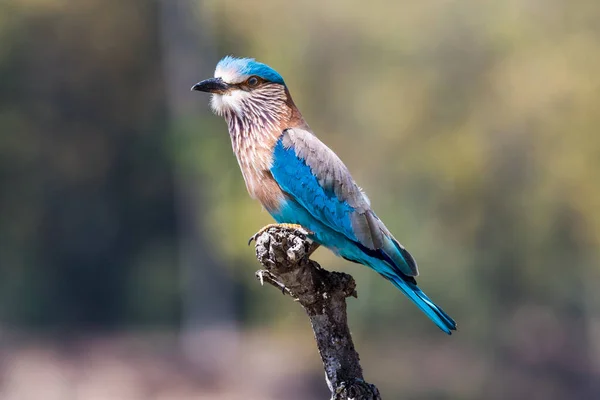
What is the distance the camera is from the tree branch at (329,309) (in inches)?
136

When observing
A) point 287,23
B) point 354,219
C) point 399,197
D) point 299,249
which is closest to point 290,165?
point 354,219

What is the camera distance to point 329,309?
358cm

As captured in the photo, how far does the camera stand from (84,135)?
63.7 ft

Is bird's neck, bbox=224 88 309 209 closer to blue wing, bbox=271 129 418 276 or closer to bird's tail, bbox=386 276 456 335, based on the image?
blue wing, bbox=271 129 418 276

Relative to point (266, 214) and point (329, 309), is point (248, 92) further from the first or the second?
point (266, 214)

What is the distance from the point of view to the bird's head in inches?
163

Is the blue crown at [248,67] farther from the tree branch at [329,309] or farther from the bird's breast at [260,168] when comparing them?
the tree branch at [329,309]

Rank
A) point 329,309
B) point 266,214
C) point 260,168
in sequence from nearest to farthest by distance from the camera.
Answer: point 329,309 < point 260,168 < point 266,214

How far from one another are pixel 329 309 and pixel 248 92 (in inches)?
48.4

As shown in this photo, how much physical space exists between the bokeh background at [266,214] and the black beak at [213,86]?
339 inches

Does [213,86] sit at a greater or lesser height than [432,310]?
greater

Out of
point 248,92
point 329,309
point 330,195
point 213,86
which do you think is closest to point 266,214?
point 248,92

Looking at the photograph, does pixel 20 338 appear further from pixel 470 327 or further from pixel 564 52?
pixel 564 52

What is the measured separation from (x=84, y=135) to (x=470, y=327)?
9628 millimetres
